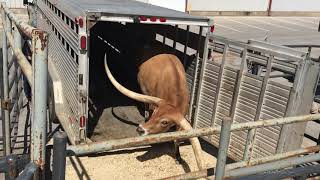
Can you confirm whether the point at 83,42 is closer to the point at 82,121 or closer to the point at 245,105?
the point at 82,121

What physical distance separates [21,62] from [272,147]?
14.4 ft

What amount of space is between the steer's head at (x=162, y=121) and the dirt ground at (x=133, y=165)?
2.77 feet

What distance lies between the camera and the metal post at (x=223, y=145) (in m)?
3.09

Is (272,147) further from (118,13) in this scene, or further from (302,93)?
(118,13)

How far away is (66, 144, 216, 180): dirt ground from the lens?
688cm

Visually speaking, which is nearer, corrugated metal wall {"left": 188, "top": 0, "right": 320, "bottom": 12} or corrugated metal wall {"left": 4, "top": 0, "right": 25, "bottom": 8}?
corrugated metal wall {"left": 4, "top": 0, "right": 25, "bottom": 8}

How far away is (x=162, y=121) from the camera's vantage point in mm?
6910

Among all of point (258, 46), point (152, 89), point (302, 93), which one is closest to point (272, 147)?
point (302, 93)

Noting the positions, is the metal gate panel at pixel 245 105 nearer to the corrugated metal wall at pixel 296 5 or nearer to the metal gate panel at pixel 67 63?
the metal gate panel at pixel 67 63

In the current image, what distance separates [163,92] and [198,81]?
2.56 feet

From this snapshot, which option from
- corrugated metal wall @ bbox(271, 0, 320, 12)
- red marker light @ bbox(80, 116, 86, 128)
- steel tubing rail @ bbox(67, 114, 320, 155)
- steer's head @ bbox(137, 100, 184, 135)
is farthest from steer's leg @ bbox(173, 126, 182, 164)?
corrugated metal wall @ bbox(271, 0, 320, 12)

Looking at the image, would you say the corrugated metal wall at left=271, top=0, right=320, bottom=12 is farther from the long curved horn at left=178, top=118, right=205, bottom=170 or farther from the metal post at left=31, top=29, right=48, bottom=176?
the metal post at left=31, top=29, right=48, bottom=176

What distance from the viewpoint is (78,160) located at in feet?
23.5

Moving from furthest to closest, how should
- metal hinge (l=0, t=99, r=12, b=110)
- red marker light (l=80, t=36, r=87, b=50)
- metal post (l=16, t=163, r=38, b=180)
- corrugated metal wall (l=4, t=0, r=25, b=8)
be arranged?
corrugated metal wall (l=4, t=0, r=25, b=8) → red marker light (l=80, t=36, r=87, b=50) → metal hinge (l=0, t=99, r=12, b=110) → metal post (l=16, t=163, r=38, b=180)
